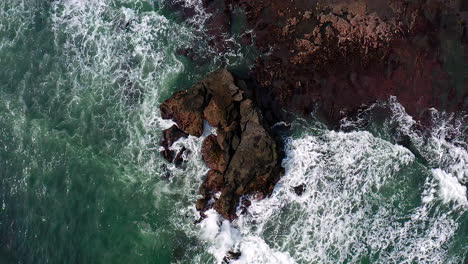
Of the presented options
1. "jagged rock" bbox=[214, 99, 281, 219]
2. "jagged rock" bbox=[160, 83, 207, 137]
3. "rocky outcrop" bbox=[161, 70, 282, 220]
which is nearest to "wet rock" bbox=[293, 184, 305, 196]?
"rocky outcrop" bbox=[161, 70, 282, 220]

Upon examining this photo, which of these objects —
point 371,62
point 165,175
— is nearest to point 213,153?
point 165,175

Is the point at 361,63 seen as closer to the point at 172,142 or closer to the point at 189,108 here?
the point at 189,108

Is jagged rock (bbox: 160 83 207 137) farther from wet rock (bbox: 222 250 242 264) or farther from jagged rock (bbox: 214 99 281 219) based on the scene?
wet rock (bbox: 222 250 242 264)

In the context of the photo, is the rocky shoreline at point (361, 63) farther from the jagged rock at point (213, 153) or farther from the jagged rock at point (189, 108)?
the jagged rock at point (213, 153)

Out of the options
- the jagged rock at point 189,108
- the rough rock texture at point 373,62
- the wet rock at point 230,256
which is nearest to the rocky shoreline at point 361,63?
the rough rock texture at point 373,62

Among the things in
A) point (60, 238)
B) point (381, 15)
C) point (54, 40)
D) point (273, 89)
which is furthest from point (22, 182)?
point (381, 15)

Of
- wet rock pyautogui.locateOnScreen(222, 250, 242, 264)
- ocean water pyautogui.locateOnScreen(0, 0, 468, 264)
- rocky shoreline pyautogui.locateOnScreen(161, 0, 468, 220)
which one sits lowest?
wet rock pyautogui.locateOnScreen(222, 250, 242, 264)
